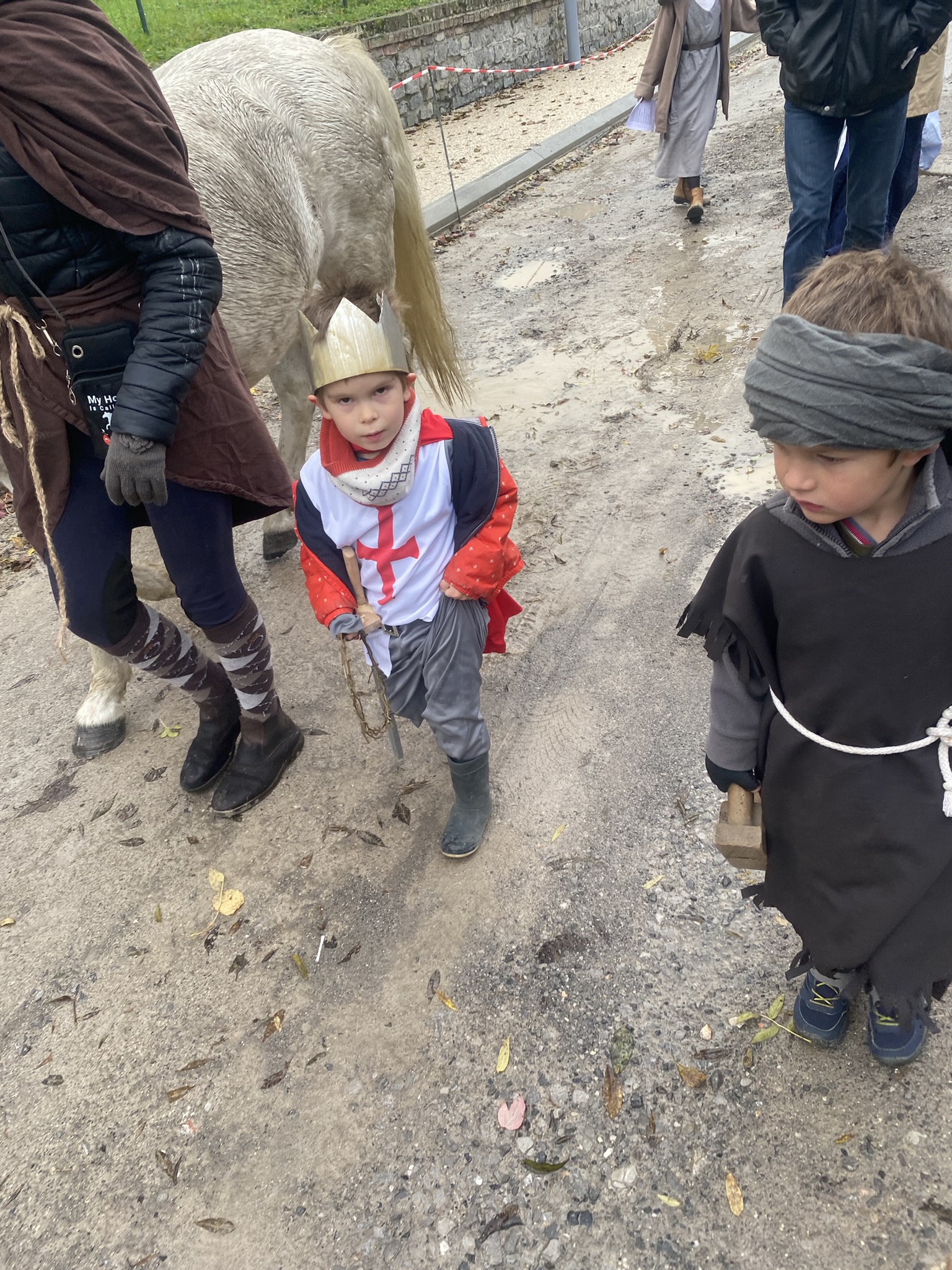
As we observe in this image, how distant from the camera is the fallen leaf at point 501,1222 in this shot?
1635mm

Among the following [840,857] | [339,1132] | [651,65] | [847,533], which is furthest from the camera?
[651,65]

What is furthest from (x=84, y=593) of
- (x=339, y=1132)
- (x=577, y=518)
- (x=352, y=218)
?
(x=352, y=218)

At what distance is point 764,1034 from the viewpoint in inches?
73.2

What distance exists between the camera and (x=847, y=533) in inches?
54.3

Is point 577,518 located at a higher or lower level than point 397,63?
lower

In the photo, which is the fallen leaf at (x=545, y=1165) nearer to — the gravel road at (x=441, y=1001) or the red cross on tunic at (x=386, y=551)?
the gravel road at (x=441, y=1001)

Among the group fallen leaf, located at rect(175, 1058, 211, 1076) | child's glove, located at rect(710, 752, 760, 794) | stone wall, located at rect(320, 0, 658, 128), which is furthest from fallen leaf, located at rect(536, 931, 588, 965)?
stone wall, located at rect(320, 0, 658, 128)

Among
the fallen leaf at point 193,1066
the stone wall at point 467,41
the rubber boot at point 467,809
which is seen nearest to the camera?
the fallen leaf at point 193,1066

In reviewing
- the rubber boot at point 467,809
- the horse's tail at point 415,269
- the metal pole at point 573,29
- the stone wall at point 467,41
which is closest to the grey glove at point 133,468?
the rubber boot at point 467,809

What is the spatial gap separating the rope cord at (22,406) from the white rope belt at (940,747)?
5.97 feet

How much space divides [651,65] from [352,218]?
4086 mm

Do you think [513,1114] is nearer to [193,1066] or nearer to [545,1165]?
[545,1165]

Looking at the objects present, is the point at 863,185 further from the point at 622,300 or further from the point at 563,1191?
the point at 563,1191

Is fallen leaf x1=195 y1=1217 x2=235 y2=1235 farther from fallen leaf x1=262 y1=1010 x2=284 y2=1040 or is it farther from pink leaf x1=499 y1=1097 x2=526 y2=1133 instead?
pink leaf x1=499 y1=1097 x2=526 y2=1133
